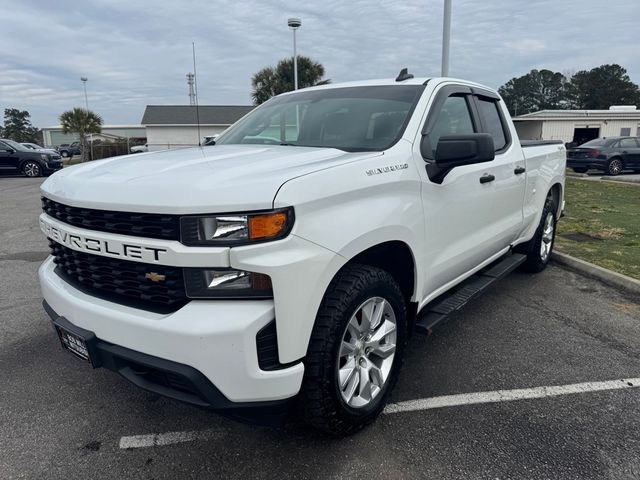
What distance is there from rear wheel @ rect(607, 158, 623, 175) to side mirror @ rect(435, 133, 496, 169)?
1878 cm

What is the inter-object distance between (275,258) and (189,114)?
42784 mm

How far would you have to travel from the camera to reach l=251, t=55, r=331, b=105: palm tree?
32.0 m

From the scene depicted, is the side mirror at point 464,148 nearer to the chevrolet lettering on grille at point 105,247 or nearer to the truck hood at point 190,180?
the truck hood at point 190,180

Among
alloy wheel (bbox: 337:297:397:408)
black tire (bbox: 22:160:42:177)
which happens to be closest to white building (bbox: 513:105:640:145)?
black tire (bbox: 22:160:42:177)

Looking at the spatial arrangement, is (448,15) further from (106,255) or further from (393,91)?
(106,255)

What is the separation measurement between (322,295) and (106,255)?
39.3 inches

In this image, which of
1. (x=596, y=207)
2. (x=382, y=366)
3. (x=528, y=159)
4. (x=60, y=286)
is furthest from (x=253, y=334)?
(x=596, y=207)

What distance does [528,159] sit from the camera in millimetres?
4543

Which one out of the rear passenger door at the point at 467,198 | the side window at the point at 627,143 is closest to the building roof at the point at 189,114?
the side window at the point at 627,143

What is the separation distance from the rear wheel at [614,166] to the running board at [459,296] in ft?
55.3

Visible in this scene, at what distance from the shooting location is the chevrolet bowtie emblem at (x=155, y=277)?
209cm

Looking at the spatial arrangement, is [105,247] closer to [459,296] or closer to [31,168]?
[459,296]

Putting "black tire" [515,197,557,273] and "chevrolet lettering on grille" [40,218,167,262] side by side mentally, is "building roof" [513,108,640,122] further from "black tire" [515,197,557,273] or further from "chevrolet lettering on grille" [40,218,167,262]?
"chevrolet lettering on grille" [40,218,167,262]

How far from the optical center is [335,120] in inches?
135
